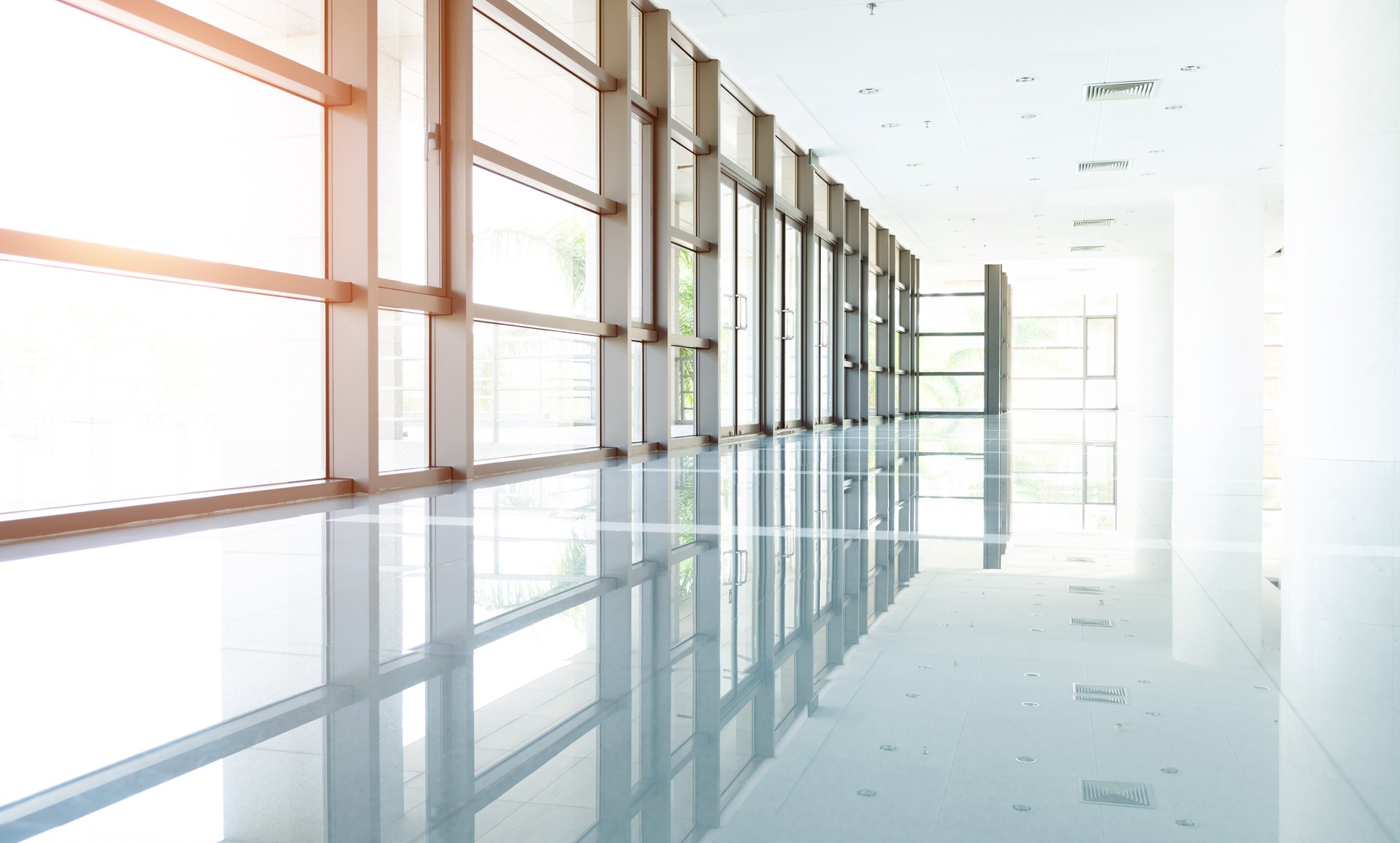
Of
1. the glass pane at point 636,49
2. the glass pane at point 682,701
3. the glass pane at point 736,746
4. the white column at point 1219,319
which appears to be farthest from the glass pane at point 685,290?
the glass pane at point 736,746

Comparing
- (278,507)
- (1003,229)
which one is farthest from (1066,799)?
(1003,229)

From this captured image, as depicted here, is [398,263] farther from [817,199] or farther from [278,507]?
[817,199]

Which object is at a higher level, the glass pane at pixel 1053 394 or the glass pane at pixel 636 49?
the glass pane at pixel 636 49

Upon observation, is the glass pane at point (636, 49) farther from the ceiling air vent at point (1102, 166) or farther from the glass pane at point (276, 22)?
the ceiling air vent at point (1102, 166)

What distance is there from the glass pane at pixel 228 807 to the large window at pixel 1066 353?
43603 millimetres

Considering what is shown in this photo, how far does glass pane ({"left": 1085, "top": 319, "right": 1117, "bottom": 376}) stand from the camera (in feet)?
143

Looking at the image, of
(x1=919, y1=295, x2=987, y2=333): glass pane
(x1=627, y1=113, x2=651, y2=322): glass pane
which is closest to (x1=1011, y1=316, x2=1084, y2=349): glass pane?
(x1=919, y1=295, x2=987, y2=333): glass pane

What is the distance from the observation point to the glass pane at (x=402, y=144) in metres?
7.34

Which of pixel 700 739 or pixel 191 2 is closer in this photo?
pixel 700 739

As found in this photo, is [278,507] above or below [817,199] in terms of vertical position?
below

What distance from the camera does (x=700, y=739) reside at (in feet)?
6.19

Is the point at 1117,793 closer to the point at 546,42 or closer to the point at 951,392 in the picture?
the point at 546,42

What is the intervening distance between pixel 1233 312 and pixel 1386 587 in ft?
55.3

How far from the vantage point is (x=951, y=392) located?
34.8 meters
